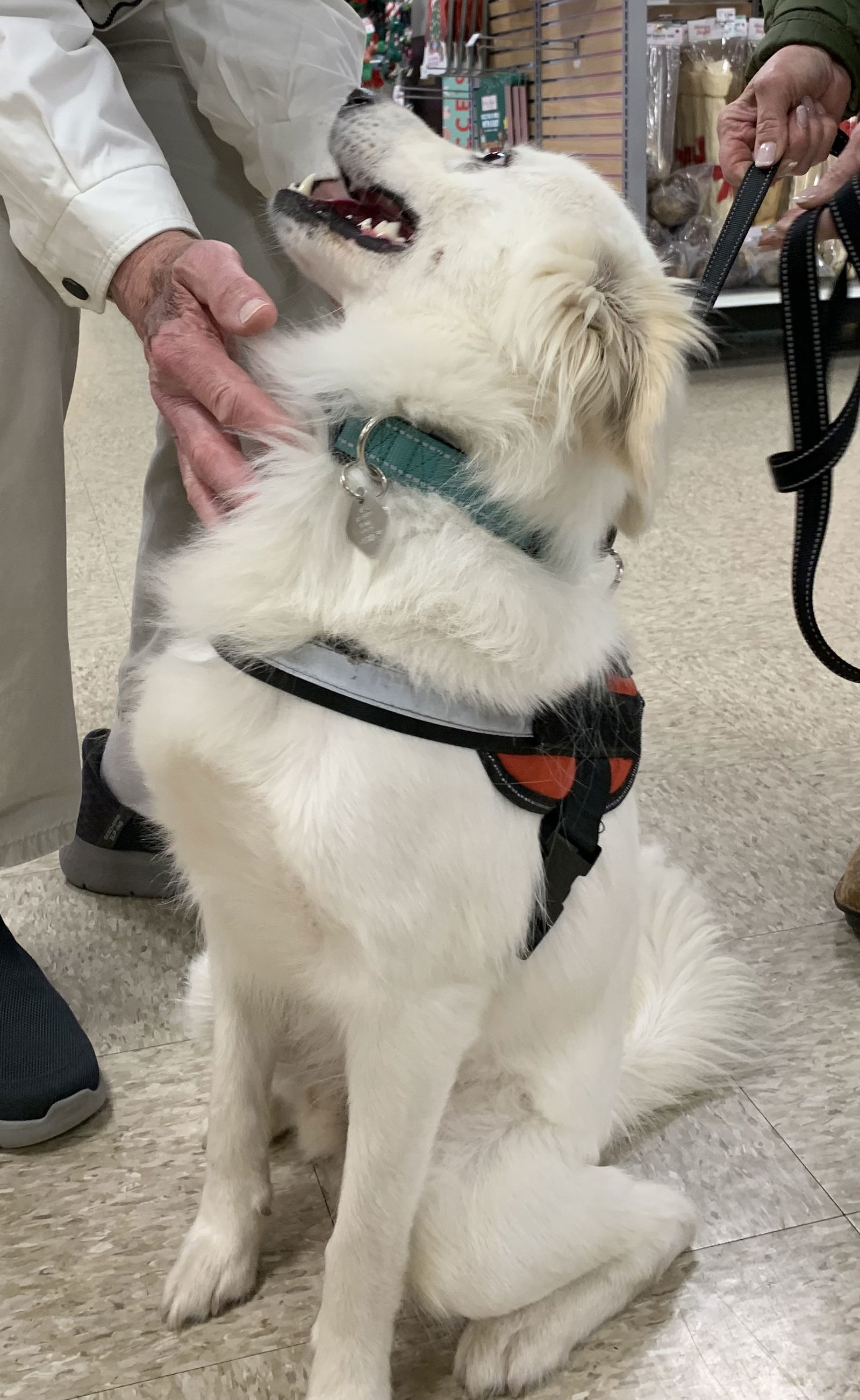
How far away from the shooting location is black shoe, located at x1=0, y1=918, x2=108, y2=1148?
123 cm

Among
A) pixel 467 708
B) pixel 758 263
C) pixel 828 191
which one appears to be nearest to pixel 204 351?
pixel 467 708

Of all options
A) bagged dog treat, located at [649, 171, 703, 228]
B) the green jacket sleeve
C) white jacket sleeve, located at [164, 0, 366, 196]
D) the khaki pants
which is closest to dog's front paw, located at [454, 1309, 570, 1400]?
the khaki pants

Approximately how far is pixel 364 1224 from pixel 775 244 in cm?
104

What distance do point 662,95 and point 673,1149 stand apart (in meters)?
3.72

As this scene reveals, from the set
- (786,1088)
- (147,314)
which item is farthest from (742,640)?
(147,314)

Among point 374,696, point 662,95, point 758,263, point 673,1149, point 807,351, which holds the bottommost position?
point 758,263

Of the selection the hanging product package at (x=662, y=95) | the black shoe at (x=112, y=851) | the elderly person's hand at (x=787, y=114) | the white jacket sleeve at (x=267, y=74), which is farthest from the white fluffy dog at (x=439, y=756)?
the hanging product package at (x=662, y=95)

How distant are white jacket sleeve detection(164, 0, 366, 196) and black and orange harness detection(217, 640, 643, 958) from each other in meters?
0.65

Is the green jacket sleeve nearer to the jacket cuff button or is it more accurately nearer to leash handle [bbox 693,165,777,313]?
leash handle [bbox 693,165,777,313]

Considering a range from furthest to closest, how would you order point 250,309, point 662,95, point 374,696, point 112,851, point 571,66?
point 662,95, point 571,66, point 112,851, point 250,309, point 374,696

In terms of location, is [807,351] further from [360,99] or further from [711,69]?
[711,69]

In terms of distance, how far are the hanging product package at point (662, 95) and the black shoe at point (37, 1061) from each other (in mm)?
3446

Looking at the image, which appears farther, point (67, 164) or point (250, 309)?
point (67, 164)

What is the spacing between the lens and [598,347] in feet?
2.81
